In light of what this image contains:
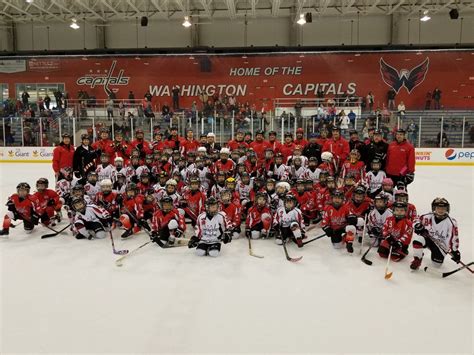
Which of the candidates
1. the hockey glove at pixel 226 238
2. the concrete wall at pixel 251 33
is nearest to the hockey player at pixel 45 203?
the hockey glove at pixel 226 238

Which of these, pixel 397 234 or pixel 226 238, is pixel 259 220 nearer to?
pixel 226 238

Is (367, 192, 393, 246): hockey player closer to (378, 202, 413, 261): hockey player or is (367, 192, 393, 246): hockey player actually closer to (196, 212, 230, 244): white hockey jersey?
(378, 202, 413, 261): hockey player

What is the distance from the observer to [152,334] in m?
2.99

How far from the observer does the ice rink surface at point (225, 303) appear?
2873 millimetres

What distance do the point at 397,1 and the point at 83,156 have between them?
15.8m

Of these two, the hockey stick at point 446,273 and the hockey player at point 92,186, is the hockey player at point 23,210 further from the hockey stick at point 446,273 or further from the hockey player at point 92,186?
the hockey stick at point 446,273

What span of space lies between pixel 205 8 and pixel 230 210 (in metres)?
13.8

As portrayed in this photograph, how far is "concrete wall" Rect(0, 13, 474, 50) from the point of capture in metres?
19.3

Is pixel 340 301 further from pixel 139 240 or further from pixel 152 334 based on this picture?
pixel 139 240

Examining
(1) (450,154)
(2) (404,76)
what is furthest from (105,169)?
(2) (404,76)

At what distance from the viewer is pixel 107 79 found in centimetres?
1938

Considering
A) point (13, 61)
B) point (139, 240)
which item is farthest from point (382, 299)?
point (13, 61)

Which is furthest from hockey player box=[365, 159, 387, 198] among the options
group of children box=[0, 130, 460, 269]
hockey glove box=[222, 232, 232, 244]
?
hockey glove box=[222, 232, 232, 244]

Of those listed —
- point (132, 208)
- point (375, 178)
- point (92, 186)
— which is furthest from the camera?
point (92, 186)
